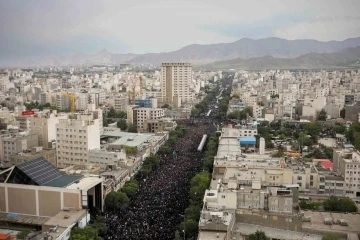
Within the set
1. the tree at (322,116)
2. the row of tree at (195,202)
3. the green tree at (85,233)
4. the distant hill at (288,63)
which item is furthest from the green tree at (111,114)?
the distant hill at (288,63)

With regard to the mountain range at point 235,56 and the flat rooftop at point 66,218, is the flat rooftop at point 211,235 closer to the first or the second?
the flat rooftop at point 66,218

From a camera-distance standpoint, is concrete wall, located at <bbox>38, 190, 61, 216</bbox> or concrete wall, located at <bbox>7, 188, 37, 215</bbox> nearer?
concrete wall, located at <bbox>38, 190, 61, 216</bbox>

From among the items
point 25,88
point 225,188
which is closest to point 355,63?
point 25,88

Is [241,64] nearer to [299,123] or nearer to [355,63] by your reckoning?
[355,63]

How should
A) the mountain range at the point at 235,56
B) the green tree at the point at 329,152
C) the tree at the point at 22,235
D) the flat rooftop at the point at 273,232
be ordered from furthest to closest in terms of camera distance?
the mountain range at the point at 235,56, the green tree at the point at 329,152, the flat rooftop at the point at 273,232, the tree at the point at 22,235

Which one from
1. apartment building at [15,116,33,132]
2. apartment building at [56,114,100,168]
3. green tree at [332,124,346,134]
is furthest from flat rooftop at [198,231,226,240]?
green tree at [332,124,346,134]

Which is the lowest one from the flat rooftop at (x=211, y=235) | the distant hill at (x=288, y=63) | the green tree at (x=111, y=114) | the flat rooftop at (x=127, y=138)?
the flat rooftop at (x=211, y=235)

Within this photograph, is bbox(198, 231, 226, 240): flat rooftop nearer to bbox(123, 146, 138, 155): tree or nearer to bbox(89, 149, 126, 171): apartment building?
bbox(89, 149, 126, 171): apartment building
